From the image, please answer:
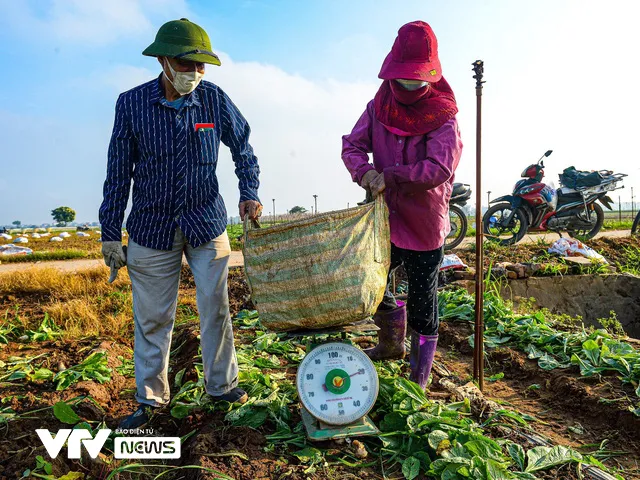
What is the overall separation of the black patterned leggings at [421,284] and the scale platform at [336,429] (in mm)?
634

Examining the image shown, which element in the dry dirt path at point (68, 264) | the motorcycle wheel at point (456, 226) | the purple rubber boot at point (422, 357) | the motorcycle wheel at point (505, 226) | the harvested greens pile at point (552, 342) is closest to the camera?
the purple rubber boot at point (422, 357)

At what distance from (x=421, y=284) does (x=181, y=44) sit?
165 centimetres

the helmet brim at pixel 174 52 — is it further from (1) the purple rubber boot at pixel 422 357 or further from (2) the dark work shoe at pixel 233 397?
(1) the purple rubber boot at pixel 422 357

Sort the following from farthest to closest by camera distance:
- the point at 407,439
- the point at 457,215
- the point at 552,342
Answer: the point at 457,215 < the point at 552,342 < the point at 407,439

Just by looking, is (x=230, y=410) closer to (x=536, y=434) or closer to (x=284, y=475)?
(x=284, y=475)

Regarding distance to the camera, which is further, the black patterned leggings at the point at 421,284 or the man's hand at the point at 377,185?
the black patterned leggings at the point at 421,284

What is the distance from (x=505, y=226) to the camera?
9.12m

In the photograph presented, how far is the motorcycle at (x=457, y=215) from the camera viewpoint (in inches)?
322

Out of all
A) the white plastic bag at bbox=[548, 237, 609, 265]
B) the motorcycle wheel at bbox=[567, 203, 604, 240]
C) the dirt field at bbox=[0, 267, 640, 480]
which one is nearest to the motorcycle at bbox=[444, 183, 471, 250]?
the white plastic bag at bbox=[548, 237, 609, 265]

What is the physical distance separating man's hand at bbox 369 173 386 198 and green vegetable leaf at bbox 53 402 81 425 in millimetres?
1860

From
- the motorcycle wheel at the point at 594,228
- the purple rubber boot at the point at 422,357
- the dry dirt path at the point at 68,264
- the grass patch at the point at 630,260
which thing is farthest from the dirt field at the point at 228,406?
the motorcycle wheel at the point at 594,228

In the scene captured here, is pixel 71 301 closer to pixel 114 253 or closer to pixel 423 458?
pixel 114 253

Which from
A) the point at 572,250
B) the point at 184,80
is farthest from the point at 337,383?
the point at 572,250

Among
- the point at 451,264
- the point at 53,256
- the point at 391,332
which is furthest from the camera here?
the point at 53,256
